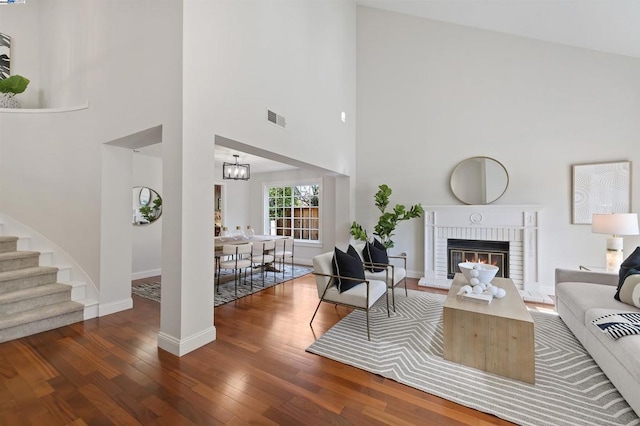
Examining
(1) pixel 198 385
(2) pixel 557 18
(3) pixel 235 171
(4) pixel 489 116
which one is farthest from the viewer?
(3) pixel 235 171

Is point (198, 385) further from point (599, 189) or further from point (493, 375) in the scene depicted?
point (599, 189)

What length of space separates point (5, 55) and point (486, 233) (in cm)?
847

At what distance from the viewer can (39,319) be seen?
268 cm

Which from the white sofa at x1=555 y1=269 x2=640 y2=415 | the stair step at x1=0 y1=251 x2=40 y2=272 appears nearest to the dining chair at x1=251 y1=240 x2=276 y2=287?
the stair step at x1=0 y1=251 x2=40 y2=272

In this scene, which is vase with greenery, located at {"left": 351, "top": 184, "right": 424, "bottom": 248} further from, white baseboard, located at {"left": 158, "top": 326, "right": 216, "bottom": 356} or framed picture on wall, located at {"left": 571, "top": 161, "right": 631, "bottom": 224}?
white baseboard, located at {"left": 158, "top": 326, "right": 216, "bottom": 356}

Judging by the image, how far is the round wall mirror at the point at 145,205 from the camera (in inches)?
197

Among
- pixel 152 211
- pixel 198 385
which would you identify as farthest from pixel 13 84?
pixel 198 385

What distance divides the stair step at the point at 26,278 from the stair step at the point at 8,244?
390 mm

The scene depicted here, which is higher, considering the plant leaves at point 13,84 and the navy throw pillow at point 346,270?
the plant leaves at point 13,84

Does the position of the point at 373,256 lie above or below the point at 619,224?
below

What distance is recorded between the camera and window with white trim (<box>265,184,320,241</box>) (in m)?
6.55

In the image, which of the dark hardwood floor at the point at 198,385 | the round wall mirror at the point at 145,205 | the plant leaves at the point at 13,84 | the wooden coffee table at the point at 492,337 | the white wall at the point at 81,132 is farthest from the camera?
the round wall mirror at the point at 145,205

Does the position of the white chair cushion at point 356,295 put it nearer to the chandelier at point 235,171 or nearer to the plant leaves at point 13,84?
the chandelier at point 235,171

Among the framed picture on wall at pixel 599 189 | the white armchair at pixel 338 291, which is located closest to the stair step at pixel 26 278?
the white armchair at pixel 338 291
